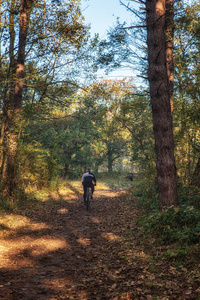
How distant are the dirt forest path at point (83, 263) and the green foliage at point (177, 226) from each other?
40 centimetres

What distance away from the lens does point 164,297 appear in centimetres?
351

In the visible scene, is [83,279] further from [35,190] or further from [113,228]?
[35,190]

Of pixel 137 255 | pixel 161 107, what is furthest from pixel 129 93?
pixel 137 255

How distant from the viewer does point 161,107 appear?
7.21 meters

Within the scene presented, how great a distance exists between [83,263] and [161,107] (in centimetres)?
466

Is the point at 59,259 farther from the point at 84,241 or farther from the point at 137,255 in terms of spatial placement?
the point at 137,255

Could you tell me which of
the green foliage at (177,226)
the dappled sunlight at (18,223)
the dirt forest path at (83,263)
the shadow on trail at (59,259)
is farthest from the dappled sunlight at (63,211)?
the green foliage at (177,226)

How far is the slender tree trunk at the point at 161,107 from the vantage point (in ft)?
23.3

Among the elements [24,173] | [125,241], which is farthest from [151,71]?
[24,173]

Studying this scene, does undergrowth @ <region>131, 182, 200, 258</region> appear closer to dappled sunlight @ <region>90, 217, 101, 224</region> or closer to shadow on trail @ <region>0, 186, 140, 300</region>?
shadow on trail @ <region>0, 186, 140, 300</region>

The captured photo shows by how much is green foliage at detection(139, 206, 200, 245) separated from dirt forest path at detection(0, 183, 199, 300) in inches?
15.6

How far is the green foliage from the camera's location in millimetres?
5215

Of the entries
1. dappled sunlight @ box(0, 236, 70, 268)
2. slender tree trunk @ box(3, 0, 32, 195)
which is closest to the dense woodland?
slender tree trunk @ box(3, 0, 32, 195)

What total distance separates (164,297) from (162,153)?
4.27m
